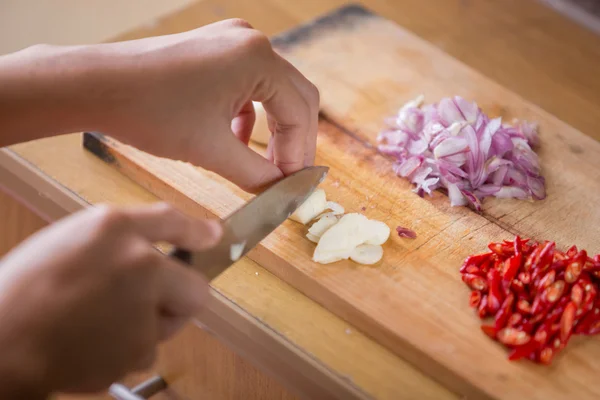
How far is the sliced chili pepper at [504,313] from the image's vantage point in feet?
3.48

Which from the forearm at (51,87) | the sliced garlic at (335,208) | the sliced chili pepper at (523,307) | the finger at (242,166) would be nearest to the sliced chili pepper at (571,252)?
the sliced chili pepper at (523,307)

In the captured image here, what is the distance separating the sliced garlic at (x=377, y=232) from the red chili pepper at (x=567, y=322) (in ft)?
0.96

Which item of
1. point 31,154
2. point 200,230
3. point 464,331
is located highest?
point 200,230

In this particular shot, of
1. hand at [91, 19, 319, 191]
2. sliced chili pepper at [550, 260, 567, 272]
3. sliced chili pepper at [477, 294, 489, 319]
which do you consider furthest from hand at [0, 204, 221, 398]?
sliced chili pepper at [550, 260, 567, 272]

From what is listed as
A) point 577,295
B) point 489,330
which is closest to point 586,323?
point 577,295

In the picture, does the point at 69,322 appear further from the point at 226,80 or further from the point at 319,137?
the point at 319,137

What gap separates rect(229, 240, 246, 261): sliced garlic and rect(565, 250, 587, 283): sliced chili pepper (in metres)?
0.48

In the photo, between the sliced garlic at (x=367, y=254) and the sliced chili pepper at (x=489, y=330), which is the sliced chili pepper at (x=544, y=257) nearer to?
the sliced chili pepper at (x=489, y=330)

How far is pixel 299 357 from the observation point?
106 centimetres

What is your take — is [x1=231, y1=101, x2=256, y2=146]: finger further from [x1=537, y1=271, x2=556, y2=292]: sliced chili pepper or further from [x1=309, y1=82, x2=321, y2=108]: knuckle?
[x1=537, y1=271, x2=556, y2=292]: sliced chili pepper

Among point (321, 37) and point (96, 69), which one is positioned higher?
point (96, 69)

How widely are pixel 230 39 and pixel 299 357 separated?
0.47 m

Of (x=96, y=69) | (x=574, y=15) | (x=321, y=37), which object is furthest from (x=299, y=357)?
(x=574, y=15)

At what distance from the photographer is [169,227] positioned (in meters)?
0.78
